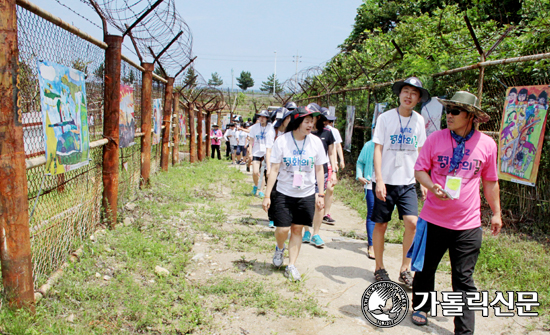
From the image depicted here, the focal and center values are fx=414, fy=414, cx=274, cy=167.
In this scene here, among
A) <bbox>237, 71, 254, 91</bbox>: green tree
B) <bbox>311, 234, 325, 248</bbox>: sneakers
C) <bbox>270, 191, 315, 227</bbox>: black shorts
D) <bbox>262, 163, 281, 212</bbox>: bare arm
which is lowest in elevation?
Answer: <bbox>311, 234, 325, 248</bbox>: sneakers

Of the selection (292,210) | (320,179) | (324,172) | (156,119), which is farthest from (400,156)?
(156,119)

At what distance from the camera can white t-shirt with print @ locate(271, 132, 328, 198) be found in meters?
4.23

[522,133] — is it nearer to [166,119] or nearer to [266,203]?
[266,203]

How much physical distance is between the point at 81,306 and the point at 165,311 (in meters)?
0.62

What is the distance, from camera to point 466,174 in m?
3.05

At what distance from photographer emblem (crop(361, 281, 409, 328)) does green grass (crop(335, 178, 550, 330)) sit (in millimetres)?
1046

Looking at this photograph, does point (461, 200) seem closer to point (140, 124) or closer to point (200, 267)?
point (200, 267)

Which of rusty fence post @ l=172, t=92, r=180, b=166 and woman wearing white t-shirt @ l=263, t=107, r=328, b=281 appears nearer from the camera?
woman wearing white t-shirt @ l=263, t=107, r=328, b=281

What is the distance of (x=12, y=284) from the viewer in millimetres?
2703

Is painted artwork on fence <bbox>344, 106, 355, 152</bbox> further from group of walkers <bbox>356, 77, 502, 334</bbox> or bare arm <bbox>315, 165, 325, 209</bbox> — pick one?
group of walkers <bbox>356, 77, 502, 334</bbox>

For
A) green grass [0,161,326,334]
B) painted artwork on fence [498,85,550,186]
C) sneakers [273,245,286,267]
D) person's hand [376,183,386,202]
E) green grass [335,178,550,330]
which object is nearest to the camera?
green grass [0,161,326,334]

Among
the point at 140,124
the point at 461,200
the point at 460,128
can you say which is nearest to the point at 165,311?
the point at 461,200

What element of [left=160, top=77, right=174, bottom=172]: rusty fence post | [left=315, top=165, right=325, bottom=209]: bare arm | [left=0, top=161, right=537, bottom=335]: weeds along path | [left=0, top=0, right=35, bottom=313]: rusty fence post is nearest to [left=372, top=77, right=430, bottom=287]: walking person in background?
[left=315, top=165, right=325, bottom=209]: bare arm

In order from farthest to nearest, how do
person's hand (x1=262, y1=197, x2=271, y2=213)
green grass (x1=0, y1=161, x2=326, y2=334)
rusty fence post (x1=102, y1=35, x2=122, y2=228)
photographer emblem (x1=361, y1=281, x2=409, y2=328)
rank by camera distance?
rusty fence post (x1=102, y1=35, x2=122, y2=228) < person's hand (x1=262, y1=197, x2=271, y2=213) < photographer emblem (x1=361, y1=281, x2=409, y2=328) < green grass (x1=0, y1=161, x2=326, y2=334)
